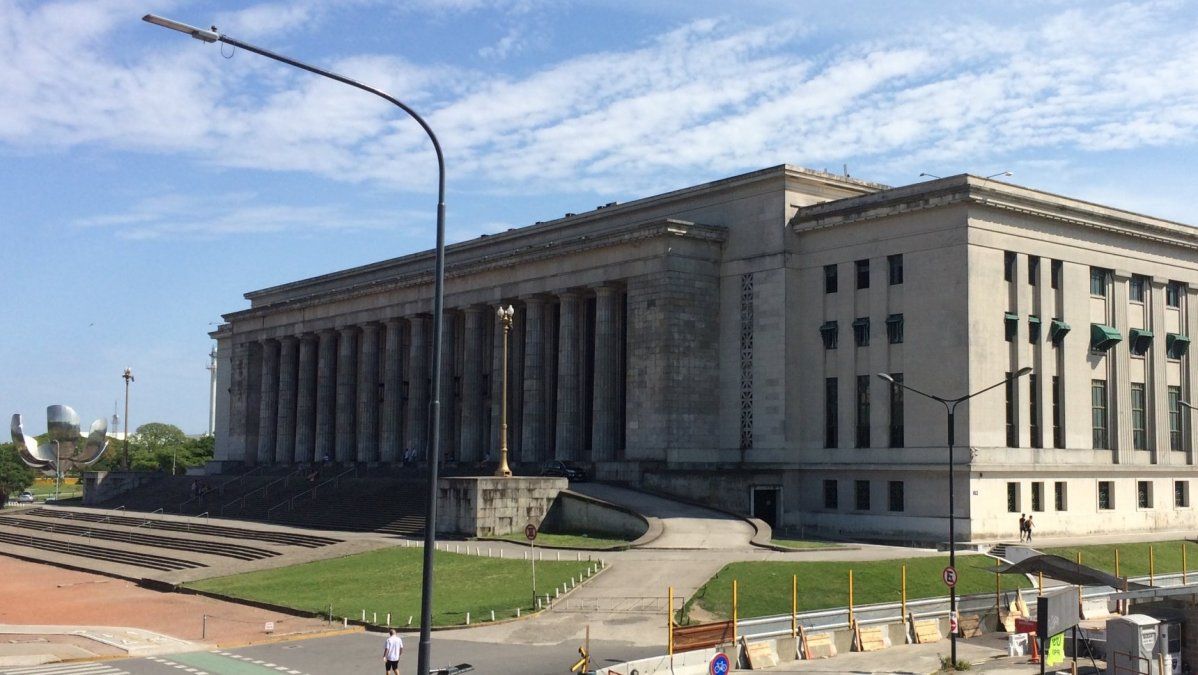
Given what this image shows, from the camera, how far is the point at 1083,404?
68.0 metres

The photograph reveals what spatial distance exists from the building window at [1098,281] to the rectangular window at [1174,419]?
28.9 feet

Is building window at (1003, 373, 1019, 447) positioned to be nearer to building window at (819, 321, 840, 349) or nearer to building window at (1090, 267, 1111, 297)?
building window at (1090, 267, 1111, 297)

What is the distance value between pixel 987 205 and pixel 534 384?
1253 inches

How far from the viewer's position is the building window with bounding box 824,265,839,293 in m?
70.1

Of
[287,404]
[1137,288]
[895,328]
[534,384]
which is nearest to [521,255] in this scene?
[534,384]

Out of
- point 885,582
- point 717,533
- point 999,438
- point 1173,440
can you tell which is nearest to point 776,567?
point 885,582

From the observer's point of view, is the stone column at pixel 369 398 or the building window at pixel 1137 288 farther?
the stone column at pixel 369 398

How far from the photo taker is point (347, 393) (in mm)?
101875

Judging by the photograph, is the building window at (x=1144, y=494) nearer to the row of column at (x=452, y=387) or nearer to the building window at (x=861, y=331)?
the building window at (x=861, y=331)

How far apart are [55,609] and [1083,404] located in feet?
168

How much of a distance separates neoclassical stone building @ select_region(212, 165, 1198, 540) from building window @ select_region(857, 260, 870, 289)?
11.4 inches

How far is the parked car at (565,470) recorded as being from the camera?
74562 mm

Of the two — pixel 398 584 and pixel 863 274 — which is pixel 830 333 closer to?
pixel 863 274

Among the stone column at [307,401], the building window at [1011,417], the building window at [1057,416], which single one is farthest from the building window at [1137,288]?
the stone column at [307,401]
